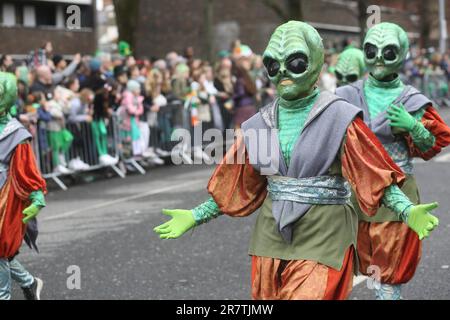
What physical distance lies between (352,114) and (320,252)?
673mm

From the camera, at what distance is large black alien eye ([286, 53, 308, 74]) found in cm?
440

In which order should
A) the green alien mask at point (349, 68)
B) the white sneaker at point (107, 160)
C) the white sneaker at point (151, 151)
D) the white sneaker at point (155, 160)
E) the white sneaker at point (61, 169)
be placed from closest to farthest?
the green alien mask at point (349, 68) → the white sneaker at point (61, 169) → the white sneaker at point (107, 160) → the white sneaker at point (151, 151) → the white sneaker at point (155, 160)

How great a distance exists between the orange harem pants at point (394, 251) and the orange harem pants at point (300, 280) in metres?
1.39

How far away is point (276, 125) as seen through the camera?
450 cm

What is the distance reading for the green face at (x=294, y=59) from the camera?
4398 millimetres

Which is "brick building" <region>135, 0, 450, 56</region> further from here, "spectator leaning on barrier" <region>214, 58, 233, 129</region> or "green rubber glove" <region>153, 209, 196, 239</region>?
"green rubber glove" <region>153, 209, 196, 239</region>

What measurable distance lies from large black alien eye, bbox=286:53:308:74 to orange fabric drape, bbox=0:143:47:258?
7.51 feet

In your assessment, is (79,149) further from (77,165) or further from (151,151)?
(151,151)

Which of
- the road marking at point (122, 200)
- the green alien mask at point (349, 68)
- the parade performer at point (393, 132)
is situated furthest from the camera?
the road marking at point (122, 200)

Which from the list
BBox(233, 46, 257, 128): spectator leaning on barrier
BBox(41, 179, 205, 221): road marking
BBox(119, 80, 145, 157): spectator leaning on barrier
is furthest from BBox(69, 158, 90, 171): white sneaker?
BBox(233, 46, 257, 128): spectator leaning on barrier

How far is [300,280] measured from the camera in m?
4.30

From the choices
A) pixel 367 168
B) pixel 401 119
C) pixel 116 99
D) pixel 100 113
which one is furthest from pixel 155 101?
pixel 367 168

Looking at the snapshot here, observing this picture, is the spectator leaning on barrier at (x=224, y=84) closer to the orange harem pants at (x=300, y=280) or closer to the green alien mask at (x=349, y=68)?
the green alien mask at (x=349, y=68)

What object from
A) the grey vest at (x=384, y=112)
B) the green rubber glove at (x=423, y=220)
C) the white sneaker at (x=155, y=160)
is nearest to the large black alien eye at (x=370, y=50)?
the grey vest at (x=384, y=112)
